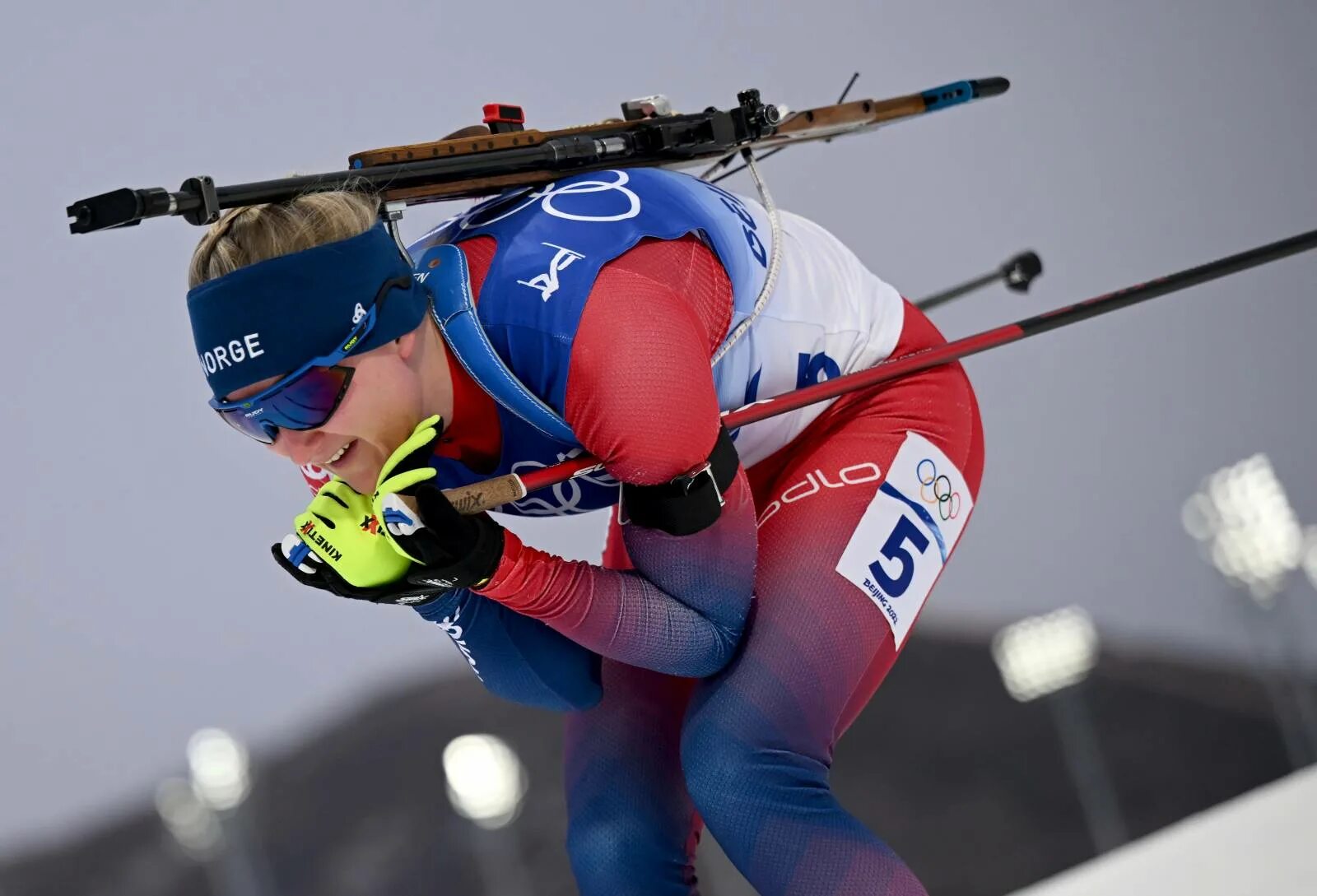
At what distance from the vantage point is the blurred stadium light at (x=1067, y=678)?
11.5 ft

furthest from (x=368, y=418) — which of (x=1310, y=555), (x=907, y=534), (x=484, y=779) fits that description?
(x=1310, y=555)

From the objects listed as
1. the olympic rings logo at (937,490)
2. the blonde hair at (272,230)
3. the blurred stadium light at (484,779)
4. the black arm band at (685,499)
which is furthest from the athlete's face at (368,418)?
the blurred stadium light at (484,779)

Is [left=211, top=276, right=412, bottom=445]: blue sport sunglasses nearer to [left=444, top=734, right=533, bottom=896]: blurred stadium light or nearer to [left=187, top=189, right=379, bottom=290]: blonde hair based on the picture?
[left=187, top=189, right=379, bottom=290]: blonde hair

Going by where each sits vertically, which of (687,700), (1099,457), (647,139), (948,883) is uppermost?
(647,139)

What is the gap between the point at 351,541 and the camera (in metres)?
1.45

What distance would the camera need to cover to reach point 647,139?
6.12 feet

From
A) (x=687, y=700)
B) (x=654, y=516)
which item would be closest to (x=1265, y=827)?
(x=687, y=700)

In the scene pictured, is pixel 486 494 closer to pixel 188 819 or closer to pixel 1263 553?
pixel 188 819

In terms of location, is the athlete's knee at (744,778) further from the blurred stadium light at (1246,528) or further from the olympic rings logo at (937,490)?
the blurred stadium light at (1246,528)

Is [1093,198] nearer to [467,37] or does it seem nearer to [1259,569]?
[1259,569]

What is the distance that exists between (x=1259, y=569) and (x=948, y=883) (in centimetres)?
121

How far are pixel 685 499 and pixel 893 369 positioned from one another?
1.39 feet

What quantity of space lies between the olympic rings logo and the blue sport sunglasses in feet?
2.23

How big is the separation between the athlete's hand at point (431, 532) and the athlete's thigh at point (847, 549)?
0.32 m
